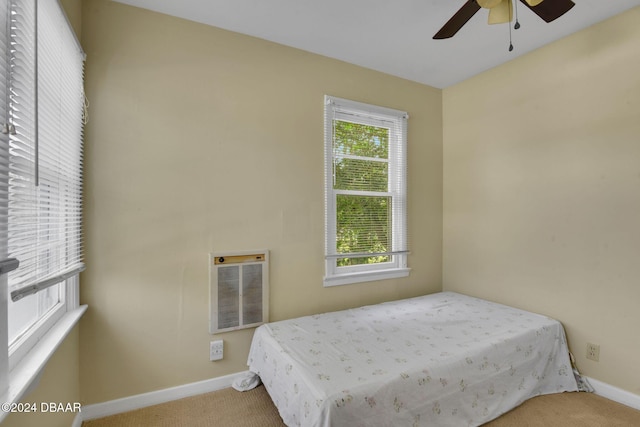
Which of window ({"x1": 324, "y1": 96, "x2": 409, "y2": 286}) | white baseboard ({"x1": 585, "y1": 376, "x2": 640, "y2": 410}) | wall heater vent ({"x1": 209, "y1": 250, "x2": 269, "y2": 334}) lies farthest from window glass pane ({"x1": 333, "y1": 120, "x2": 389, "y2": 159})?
white baseboard ({"x1": 585, "y1": 376, "x2": 640, "y2": 410})

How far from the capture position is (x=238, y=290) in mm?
2217

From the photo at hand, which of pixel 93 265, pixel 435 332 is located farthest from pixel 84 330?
pixel 435 332

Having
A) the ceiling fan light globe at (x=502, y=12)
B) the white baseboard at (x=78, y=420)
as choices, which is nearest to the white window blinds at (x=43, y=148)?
the white baseboard at (x=78, y=420)

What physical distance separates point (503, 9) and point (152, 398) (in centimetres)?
328

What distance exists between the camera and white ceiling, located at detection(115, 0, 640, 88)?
1957 mm

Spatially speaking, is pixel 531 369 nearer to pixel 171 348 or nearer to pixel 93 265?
pixel 171 348

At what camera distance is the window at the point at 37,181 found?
1.03m

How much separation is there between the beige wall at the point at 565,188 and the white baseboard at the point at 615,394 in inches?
1.6

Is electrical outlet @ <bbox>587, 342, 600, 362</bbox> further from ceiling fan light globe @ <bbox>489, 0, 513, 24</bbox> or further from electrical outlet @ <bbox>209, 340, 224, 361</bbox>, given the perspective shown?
electrical outlet @ <bbox>209, 340, 224, 361</bbox>

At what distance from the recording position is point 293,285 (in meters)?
2.44

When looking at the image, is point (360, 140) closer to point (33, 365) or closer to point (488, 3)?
point (488, 3)

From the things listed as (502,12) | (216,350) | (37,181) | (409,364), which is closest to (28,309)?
(37,181)

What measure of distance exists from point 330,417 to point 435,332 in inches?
43.9

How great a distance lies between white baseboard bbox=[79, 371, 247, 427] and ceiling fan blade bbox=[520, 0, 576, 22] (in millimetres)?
3008
